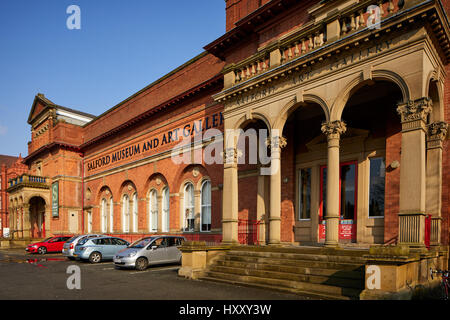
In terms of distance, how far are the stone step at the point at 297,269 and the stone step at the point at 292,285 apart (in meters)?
0.43

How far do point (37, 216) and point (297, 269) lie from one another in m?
40.1

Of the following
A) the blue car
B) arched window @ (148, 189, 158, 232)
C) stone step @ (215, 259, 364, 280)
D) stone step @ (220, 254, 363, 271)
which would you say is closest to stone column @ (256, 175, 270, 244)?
stone step @ (220, 254, 363, 271)

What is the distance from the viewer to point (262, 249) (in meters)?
12.3

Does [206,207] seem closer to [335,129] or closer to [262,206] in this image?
[262,206]

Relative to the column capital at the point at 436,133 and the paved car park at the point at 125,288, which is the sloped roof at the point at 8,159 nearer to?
the paved car park at the point at 125,288

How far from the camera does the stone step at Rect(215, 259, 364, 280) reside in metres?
9.21

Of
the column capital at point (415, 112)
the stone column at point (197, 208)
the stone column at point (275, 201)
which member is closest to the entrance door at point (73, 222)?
the stone column at point (197, 208)

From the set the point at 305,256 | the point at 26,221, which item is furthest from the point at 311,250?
the point at 26,221

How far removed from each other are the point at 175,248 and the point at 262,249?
223 inches

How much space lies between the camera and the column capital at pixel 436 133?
34.8ft

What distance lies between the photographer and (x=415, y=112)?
9.10 m

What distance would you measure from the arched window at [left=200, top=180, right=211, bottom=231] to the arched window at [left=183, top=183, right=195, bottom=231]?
100 cm

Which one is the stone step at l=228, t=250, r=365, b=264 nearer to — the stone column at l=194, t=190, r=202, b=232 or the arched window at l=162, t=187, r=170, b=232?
the stone column at l=194, t=190, r=202, b=232
